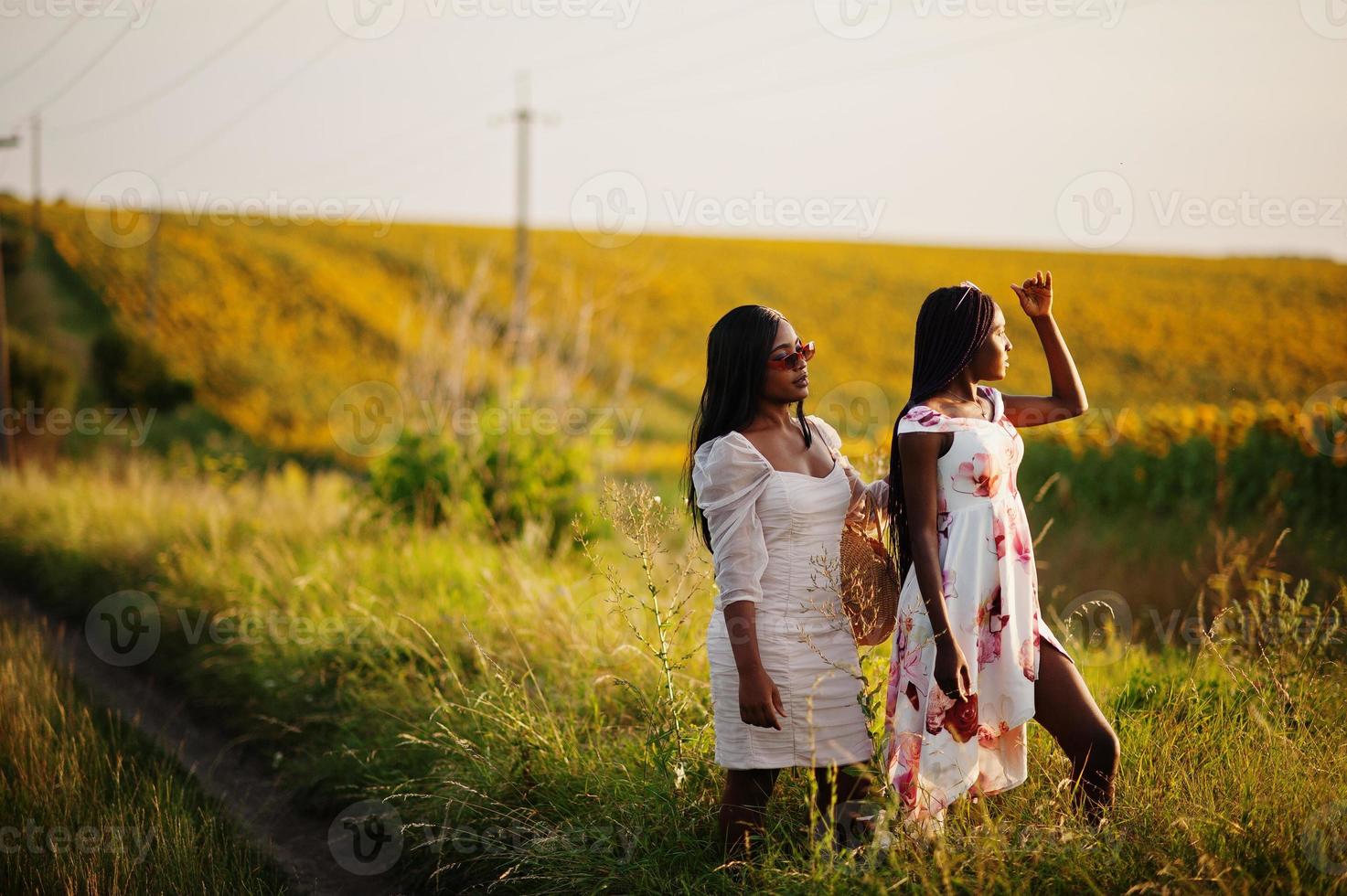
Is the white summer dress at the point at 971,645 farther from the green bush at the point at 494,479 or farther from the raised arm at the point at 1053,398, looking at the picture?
the green bush at the point at 494,479

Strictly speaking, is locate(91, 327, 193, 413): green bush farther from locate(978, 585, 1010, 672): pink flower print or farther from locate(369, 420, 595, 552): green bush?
locate(978, 585, 1010, 672): pink flower print

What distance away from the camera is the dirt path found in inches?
172

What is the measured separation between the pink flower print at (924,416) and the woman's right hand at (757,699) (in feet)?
2.76

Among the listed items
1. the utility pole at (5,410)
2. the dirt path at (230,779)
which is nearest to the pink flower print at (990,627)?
the dirt path at (230,779)

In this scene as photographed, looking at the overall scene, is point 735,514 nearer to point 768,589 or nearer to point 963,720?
point 768,589

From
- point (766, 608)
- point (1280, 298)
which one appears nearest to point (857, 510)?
point (766, 608)

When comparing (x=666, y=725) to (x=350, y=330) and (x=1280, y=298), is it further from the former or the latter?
(x=350, y=330)

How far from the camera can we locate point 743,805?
122 inches

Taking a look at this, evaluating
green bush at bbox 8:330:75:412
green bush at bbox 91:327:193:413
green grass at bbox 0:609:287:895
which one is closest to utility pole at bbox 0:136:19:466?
green bush at bbox 8:330:75:412

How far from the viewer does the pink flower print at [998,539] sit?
3010 mm

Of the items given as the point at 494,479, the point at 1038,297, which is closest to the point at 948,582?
the point at 1038,297

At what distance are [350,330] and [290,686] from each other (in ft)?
127

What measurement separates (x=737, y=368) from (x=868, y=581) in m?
0.78

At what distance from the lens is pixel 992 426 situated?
3098mm
